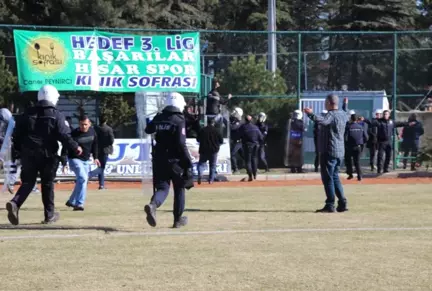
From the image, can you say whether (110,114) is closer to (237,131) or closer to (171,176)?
(237,131)

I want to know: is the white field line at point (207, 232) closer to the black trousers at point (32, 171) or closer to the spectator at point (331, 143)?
the black trousers at point (32, 171)

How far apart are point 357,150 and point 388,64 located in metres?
26.5

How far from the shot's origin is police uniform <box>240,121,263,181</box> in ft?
75.8

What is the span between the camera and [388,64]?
1874 inches

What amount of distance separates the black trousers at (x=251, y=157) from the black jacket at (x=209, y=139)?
1633 millimetres

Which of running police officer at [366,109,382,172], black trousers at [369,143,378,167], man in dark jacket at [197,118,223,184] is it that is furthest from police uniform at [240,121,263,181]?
black trousers at [369,143,378,167]

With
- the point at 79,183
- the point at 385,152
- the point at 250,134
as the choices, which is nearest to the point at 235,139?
the point at 250,134

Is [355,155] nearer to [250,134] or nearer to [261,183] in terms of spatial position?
[261,183]

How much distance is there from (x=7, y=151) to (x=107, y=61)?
28.1ft

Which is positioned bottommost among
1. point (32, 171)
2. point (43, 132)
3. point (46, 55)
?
point (32, 171)

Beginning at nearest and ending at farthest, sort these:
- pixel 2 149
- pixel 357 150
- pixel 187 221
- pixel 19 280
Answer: pixel 19 280
pixel 187 221
pixel 2 149
pixel 357 150

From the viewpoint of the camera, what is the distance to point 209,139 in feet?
70.4

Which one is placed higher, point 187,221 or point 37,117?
point 37,117

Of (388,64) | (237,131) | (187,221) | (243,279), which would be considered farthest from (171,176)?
(388,64)
